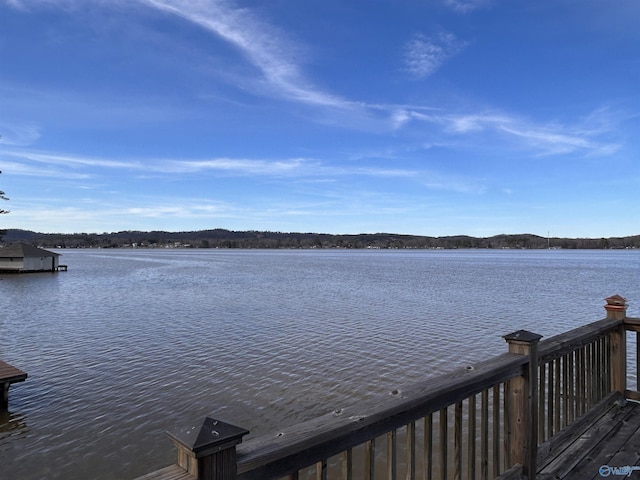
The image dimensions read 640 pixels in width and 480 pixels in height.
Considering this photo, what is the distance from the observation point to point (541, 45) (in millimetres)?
16016

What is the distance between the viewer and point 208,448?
1346mm

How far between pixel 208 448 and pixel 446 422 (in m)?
1.64

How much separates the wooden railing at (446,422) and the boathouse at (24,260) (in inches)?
2054

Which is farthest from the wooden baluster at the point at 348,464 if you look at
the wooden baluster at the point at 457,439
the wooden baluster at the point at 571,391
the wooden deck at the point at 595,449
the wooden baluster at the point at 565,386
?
the wooden baluster at the point at 571,391

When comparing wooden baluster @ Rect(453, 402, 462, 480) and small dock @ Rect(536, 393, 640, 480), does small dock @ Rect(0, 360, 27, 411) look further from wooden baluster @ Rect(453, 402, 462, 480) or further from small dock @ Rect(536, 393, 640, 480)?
small dock @ Rect(536, 393, 640, 480)

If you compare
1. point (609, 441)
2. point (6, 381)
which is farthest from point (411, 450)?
point (6, 381)

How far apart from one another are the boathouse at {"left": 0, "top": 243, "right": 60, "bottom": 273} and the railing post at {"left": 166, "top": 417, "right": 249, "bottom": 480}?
2072 inches

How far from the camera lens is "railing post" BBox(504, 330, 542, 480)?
296 centimetres

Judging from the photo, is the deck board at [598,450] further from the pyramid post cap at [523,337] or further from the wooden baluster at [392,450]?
the wooden baluster at [392,450]

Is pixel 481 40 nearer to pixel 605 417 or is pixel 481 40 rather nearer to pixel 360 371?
pixel 360 371

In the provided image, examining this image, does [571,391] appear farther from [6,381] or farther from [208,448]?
[6,381]

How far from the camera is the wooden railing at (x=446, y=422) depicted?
1.43 m

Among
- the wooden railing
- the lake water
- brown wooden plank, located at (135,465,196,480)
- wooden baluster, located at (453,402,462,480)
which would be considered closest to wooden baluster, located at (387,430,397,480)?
the wooden railing

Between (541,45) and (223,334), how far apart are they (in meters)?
16.4
